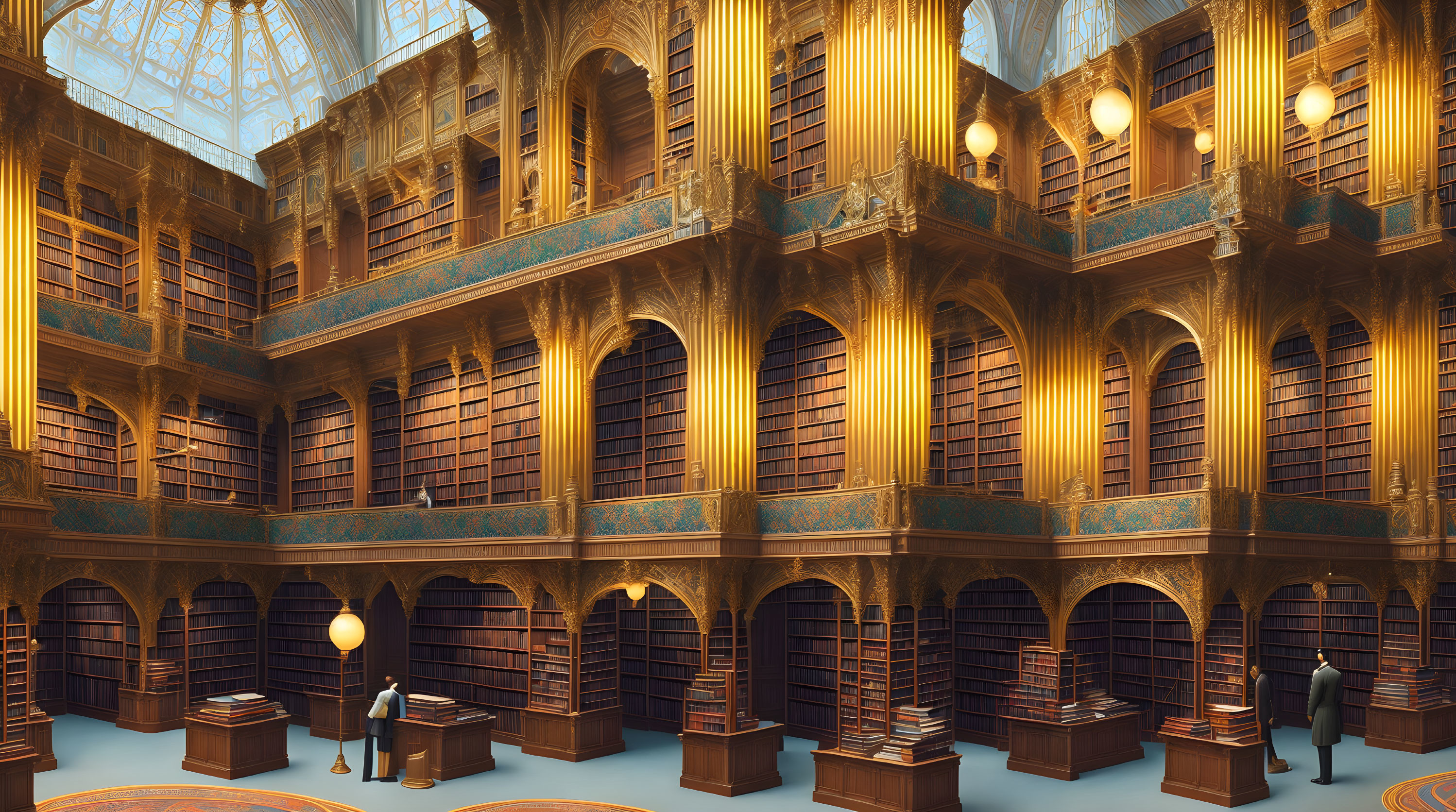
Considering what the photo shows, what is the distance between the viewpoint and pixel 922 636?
12570 millimetres

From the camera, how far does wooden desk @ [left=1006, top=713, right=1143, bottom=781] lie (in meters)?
12.1

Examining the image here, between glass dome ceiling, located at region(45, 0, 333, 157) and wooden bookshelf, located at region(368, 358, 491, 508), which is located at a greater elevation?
glass dome ceiling, located at region(45, 0, 333, 157)

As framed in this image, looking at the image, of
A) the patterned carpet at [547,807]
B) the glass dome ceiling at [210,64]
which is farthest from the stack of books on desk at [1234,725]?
the glass dome ceiling at [210,64]

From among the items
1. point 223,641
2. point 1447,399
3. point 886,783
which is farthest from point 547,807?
point 1447,399

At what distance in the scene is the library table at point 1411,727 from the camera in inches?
502

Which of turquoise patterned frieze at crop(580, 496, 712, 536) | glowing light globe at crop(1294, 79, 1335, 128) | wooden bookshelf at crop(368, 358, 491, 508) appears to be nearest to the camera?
glowing light globe at crop(1294, 79, 1335, 128)

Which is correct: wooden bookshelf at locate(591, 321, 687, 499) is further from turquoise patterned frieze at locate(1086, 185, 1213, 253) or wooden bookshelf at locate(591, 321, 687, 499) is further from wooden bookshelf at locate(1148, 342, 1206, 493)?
wooden bookshelf at locate(1148, 342, 1206, 493)

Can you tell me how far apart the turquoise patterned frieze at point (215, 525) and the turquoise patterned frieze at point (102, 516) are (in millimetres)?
440

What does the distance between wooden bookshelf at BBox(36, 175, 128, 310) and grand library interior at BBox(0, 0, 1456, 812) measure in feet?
0.20

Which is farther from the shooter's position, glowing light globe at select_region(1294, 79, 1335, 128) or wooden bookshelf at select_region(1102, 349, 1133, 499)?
wooden bookshelf at select_region(1102, 349, 1133, 499)

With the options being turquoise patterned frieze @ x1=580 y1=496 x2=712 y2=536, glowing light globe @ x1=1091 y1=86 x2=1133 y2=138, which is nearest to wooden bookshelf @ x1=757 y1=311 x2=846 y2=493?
turquoise patterned frieze @ x1=580 y1=496 x2=712 y2=536

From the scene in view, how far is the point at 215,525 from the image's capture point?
16.4 m

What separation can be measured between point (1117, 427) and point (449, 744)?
850cm

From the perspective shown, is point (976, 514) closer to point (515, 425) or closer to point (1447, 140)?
point (515, 425)
